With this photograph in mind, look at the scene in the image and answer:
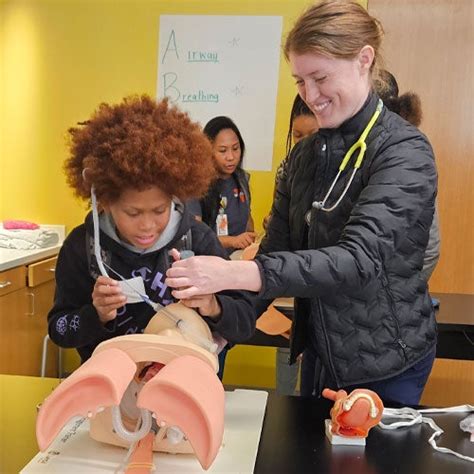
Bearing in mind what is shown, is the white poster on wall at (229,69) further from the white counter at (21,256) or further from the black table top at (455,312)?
the black table top at (455,312)

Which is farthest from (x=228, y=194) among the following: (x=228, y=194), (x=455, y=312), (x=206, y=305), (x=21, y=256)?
(x=206, y=305)

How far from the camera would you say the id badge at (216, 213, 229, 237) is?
279 centimetres

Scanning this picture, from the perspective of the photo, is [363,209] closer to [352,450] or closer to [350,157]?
[350,157]

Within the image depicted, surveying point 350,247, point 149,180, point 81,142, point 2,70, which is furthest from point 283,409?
point 2,70

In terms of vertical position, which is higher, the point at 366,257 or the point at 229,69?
the point at 229,69

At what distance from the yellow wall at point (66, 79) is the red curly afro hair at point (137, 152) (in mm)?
2104

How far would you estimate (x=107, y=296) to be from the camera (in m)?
1.12

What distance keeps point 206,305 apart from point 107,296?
18 cm

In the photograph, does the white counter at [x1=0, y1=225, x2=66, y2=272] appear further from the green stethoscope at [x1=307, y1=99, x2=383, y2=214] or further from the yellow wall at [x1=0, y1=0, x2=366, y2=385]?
the green stethoscope at [x1=307, y1=99, x2=383, y2=214]

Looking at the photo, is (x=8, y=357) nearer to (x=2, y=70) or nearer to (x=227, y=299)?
(x=2, y=70)

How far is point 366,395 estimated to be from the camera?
102cm

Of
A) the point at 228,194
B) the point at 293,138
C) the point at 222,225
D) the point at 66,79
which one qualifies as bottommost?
the point at 222,225

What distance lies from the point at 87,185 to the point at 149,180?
0.12 meters

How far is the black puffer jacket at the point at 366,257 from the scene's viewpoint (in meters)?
1.06
